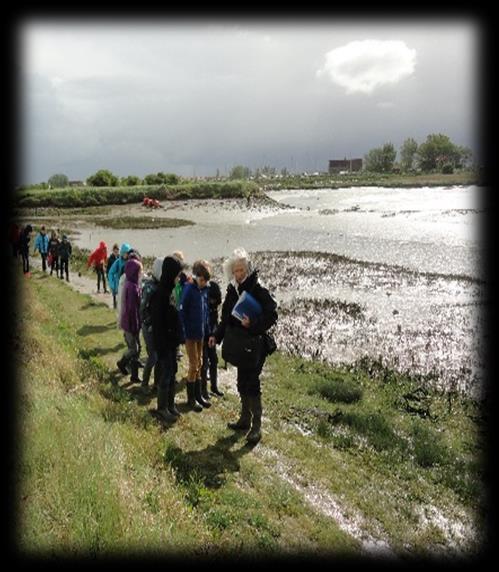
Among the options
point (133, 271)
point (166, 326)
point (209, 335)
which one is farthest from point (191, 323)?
point (133, 271)

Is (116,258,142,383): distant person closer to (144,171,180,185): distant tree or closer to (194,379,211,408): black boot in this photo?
(194,379,211,408): black boot

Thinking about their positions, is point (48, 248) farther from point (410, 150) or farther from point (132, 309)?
point (410, 150)

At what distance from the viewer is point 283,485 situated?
6.33 m

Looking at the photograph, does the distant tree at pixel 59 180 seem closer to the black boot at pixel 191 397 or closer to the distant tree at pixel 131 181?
the distant tree at pixel 131 181

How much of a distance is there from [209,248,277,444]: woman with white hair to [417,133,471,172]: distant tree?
195504 millimetres

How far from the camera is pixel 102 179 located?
109375 mm

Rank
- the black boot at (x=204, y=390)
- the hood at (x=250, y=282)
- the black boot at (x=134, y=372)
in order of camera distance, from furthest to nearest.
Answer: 1. the black boot at (x=134, y=372)
2. the black boot at (x=204, y=390)
3. the hood at (x=250, y=282)

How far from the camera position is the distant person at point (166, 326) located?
745 cm

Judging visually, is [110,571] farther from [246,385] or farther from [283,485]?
[246,385]

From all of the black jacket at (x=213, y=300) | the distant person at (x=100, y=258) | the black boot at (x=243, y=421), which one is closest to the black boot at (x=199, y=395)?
the black boot at (x=243, y=421)

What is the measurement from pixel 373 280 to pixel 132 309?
699 inches

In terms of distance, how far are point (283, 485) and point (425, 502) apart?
215cm

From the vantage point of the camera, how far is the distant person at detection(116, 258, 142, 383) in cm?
927

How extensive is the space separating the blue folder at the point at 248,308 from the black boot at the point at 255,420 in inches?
57.0
